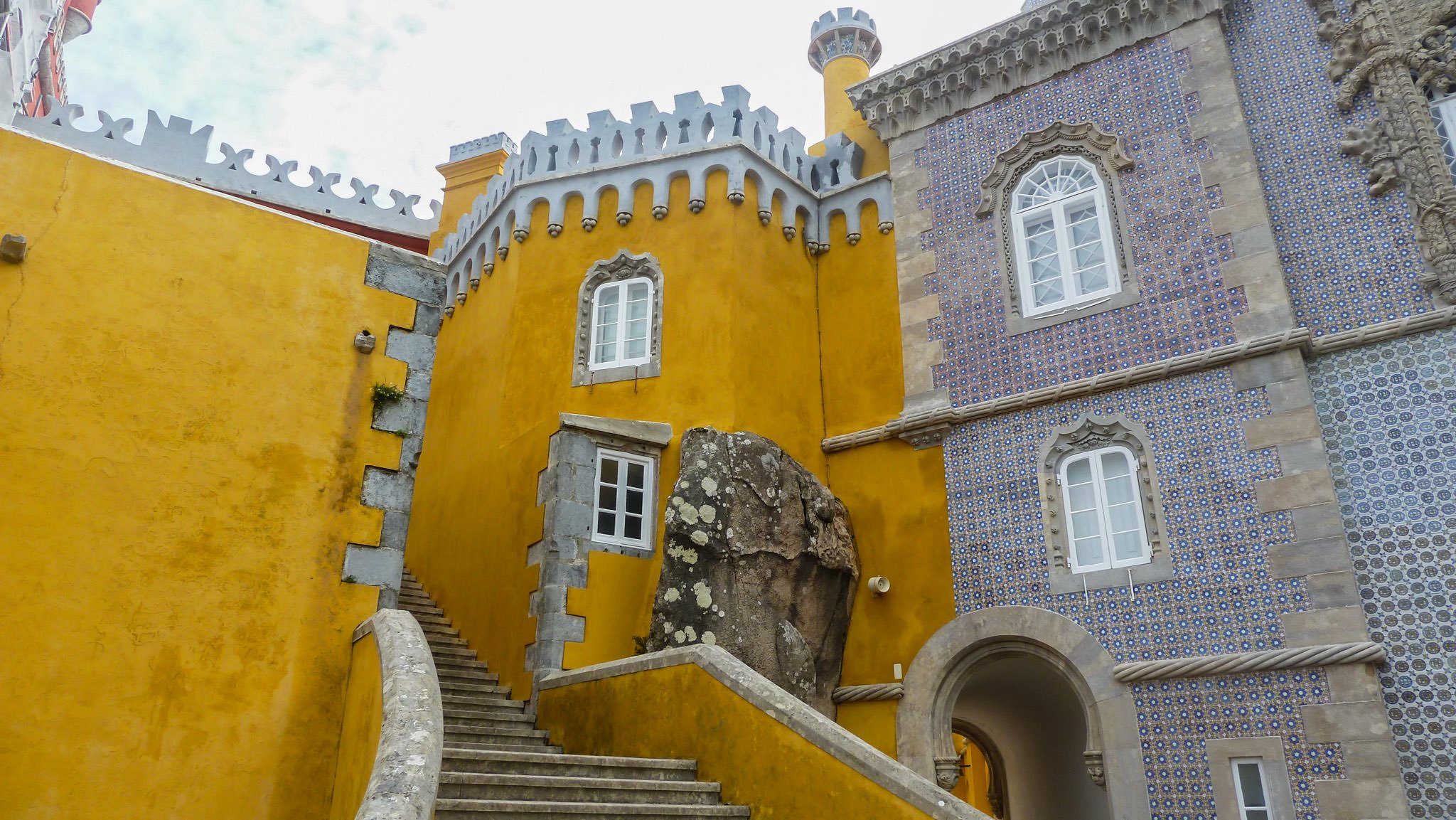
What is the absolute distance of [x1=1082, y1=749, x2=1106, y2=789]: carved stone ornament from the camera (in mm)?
8688

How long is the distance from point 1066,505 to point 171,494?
7.45m

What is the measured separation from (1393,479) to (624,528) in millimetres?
6749

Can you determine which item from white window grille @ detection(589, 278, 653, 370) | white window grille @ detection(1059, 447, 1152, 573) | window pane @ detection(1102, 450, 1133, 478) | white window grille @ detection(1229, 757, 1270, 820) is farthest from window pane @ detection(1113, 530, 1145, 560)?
white window grille @ detection(589, 278, 653, 370)

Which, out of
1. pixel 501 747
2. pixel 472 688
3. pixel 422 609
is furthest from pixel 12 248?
pixel 422 609

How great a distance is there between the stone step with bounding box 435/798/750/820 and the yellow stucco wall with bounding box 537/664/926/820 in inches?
12.2

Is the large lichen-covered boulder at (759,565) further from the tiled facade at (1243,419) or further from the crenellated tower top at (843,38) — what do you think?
the crenellated tower top at (843,38)

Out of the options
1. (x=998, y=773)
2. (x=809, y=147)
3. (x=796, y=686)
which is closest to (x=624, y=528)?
(x=796, y=686)

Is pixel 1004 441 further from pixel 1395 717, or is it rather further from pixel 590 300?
pixel 590 300

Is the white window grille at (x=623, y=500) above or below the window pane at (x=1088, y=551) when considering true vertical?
above

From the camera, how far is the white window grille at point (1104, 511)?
9227 mm

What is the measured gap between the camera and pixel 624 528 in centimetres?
1010

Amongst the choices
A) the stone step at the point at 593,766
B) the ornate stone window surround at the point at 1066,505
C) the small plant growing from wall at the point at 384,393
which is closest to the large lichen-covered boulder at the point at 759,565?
the ornate stone window surround at the point at 1066,505

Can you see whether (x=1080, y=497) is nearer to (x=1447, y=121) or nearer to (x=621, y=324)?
(x=1447, y=121)

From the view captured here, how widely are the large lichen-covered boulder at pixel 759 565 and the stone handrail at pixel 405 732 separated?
3.49 m
